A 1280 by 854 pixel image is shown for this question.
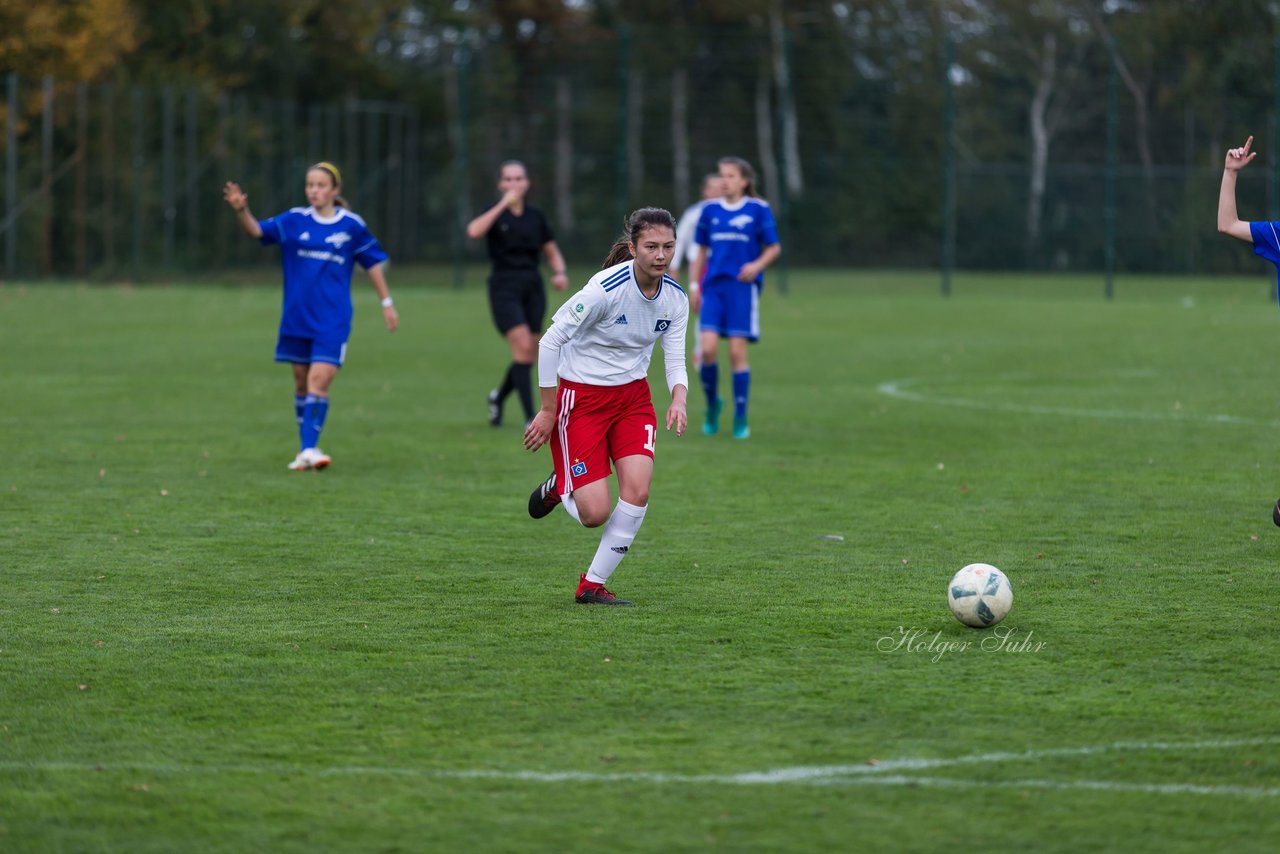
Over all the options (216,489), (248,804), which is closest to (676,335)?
(248,804)

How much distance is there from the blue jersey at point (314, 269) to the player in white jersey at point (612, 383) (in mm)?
4371

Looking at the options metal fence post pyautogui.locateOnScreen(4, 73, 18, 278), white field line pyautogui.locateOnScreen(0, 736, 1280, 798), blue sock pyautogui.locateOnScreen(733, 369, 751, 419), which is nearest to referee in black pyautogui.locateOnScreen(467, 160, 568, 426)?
blue sock pyautogui.locateOnScreen(733, 369, 751, 419)

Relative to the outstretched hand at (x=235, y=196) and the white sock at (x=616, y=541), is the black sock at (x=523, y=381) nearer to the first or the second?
the outstretched hand at (x=235, y=196)

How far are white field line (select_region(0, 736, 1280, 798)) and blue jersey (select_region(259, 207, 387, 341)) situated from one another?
6.67 meters

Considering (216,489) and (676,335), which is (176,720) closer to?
(676,335)

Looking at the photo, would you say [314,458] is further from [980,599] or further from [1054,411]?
[1054,411]

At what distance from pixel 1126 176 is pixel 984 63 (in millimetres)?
6009

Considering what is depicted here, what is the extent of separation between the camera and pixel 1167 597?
718 cm

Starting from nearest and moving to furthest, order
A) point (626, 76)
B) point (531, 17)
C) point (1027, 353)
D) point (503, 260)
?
point (503, 260), point (1027, 353), point (626, 76), point (531, 17)

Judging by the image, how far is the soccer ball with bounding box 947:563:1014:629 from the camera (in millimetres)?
6539

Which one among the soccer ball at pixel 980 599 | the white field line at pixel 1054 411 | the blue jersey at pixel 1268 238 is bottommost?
the white field line at pixel 1054 411

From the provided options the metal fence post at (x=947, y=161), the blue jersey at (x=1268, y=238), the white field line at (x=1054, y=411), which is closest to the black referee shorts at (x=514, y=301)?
the white field line at (x=1054, y=411)

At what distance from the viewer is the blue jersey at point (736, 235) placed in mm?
13414

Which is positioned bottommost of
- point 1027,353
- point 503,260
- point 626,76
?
point 1027,353
